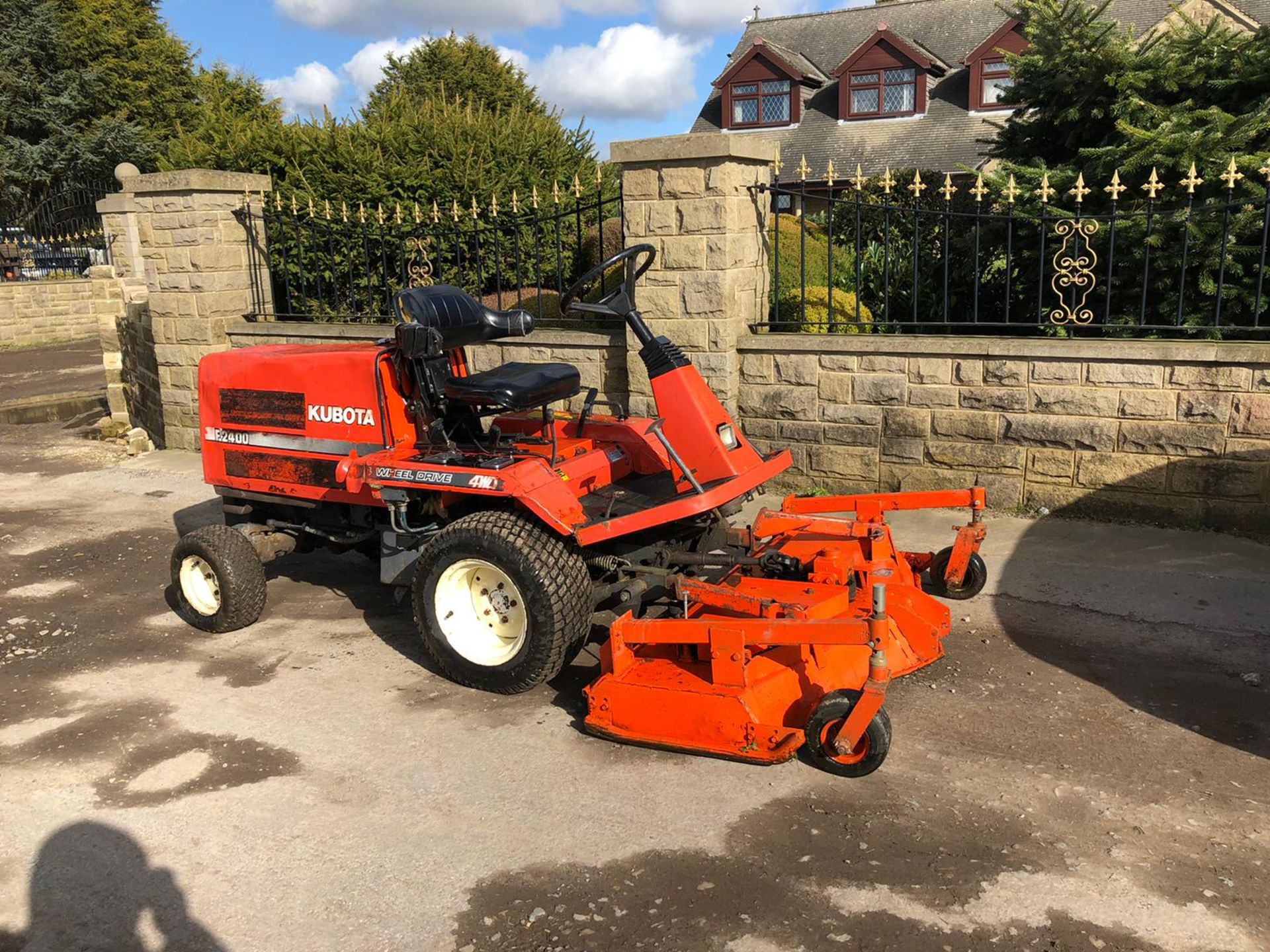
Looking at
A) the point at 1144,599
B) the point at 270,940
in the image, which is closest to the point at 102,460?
the point at 270,940

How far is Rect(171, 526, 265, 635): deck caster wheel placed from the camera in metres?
5.09

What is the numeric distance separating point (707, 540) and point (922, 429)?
250 centimetres

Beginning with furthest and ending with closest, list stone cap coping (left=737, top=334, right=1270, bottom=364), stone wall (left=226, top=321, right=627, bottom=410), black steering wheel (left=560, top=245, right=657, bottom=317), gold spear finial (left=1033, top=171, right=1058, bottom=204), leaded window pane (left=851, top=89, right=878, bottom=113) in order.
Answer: leaded window pane (left=851, top=89, right=878, bottom=113) < stone wall (left=226, top=321, right=627, bottom=410) < gold spear finial (left=1033, top=171, right=1058, bottom=204) < stone cap coping (left=737, top=334, right=1270, bottom=364) < black steering wheel (left=560, top=245, right=657, bottom=317)

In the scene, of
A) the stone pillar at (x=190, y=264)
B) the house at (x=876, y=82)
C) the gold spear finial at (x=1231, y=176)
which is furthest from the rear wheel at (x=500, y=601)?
the house at (x=876, y=82)

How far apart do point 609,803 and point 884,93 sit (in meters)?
25.2

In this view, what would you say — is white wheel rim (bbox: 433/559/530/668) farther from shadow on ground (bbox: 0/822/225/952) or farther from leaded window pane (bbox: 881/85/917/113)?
leaded window pane (bbox: 881/85/917/113)

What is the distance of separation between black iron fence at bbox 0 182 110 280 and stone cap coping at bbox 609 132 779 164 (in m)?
11.9

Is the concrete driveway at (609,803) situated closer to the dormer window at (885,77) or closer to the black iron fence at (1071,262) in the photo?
the black iron fence at (1071,262)

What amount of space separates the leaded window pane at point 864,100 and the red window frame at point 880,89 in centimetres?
2

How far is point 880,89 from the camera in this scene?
83.5 ft

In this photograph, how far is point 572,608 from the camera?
4180 millimetres

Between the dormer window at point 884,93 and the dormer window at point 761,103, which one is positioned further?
the dormer window at point 761,103

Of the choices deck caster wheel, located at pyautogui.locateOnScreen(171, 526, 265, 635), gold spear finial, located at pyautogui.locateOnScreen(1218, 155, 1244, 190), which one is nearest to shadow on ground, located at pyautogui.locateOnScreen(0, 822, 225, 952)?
deck caster wheel, located at pyautogui.locateOnScreen(171, 526, 265, 635)

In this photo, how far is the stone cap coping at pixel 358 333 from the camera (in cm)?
760
